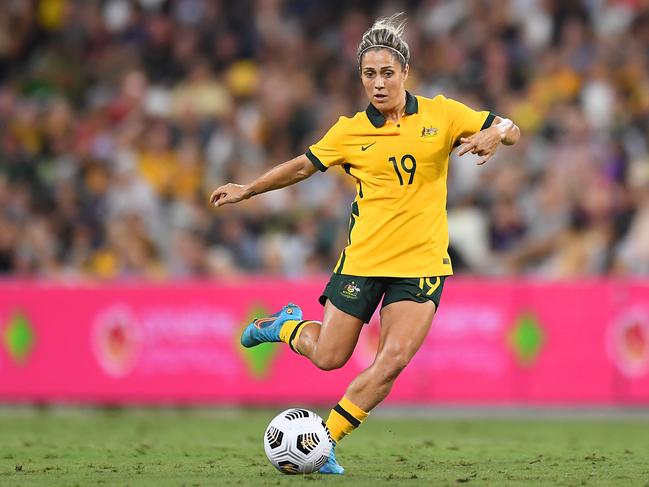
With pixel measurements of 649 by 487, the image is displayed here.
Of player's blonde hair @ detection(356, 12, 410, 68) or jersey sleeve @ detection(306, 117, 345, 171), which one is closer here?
player's blonde hair @ detection(356, 12, 410, 68)

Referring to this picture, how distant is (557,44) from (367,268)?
1078 centimetres

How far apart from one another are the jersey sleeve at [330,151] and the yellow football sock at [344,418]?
1.54 metres

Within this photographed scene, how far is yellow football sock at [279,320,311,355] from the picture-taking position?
366 inches

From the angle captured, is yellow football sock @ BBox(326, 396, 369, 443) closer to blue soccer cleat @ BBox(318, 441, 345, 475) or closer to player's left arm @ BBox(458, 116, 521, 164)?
blue soccer cleat @ BBox(318, 441, 345, 475)

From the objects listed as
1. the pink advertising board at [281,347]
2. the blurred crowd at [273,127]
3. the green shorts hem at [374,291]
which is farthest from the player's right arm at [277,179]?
the blurred crowd at [273,127]

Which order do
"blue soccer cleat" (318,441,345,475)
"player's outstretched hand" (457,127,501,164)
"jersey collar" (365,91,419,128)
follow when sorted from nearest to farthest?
1. "player's outstretched hand" (457,127,501,164)
2. "blue soccer cleat" (318,441,345,475)
3. "jersey collar" (365,91,419,128)

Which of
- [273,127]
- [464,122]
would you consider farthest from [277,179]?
[273,127]

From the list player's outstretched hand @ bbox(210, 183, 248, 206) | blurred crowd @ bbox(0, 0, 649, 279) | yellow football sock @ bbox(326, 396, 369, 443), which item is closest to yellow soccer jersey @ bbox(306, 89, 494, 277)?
player's outstretched hand @ bbox(210, 183, 248, 206)

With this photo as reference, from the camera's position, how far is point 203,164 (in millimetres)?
19078

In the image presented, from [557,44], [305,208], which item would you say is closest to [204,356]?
[305,208]

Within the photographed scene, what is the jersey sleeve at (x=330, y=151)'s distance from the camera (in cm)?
906

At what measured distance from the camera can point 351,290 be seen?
898 cm

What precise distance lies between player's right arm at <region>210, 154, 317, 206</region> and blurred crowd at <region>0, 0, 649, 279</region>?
775 centimetres

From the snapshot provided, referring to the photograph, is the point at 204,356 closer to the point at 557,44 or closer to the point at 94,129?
the point at 94,129
